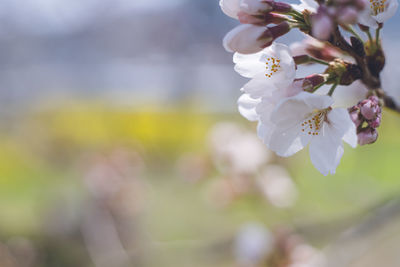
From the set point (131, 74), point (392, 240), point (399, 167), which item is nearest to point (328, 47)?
point (392, 240)

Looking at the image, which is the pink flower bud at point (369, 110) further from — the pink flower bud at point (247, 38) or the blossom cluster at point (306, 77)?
the pink flower bud at point (247, 38)

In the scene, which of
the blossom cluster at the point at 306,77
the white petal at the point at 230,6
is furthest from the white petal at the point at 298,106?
the white petal at the point at 230,6

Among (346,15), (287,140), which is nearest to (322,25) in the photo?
(346,15)

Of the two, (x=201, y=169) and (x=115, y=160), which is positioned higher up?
(x=115, y=160)

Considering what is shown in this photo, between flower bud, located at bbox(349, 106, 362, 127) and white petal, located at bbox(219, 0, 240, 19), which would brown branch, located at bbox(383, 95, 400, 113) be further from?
white petal, located at bbox(219, 0, 240, 19)

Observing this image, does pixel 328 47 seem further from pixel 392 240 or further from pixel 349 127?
pixel 392 240

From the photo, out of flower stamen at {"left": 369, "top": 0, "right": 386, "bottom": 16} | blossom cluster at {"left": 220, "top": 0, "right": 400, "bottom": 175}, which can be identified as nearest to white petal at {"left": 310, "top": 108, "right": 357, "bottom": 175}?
blossom cluster at {"left": 220, "top": 0, "right": 400, "bottom": 175}
